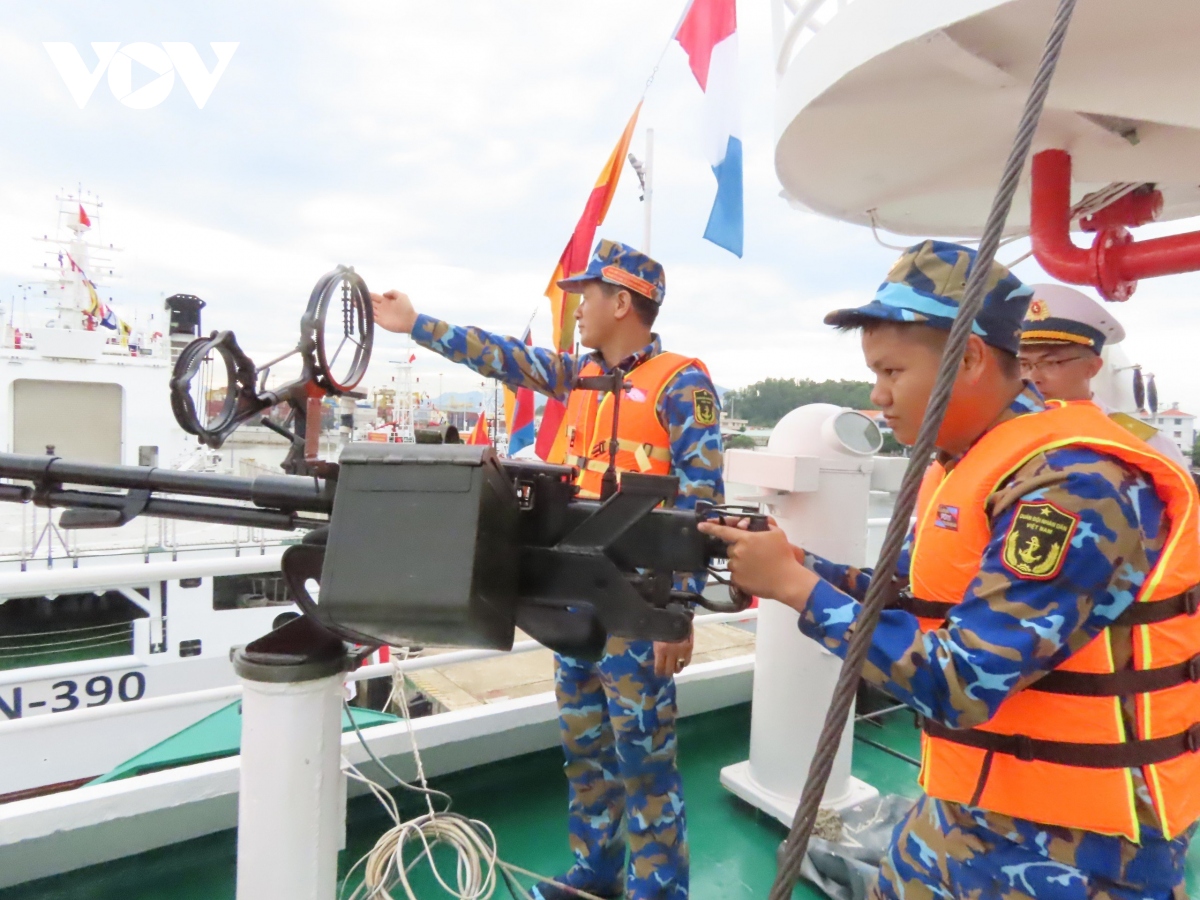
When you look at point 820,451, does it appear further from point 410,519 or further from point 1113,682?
point 410,519

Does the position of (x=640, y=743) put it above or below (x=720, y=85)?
below

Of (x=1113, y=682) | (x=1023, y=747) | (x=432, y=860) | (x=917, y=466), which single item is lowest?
(x=432, y=860)

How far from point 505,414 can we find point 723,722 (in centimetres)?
360

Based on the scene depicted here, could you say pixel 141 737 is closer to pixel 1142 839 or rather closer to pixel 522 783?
pixel 522 783

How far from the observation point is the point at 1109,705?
3.33ft

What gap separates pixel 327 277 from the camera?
1.22 metres

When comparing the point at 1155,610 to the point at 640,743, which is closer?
the point at 1155,610

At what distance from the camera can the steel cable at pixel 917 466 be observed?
759 millimetres

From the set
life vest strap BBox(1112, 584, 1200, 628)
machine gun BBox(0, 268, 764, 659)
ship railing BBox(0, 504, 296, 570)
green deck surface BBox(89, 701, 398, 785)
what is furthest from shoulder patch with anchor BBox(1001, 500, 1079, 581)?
ship railing BBox(0, 504, 296, 570)

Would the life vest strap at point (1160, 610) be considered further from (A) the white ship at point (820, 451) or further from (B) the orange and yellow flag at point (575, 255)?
(B) the orange and yellow flag at point (575, 255)

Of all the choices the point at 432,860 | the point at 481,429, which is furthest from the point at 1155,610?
the point at 481,429

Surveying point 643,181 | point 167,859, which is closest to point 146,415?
point 643,181

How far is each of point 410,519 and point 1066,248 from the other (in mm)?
2398

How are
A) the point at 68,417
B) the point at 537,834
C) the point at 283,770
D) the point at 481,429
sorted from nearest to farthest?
the point at 283,770, the point at 537,834, the point at 481,429, the point at 68,417
